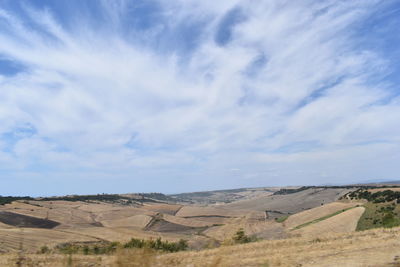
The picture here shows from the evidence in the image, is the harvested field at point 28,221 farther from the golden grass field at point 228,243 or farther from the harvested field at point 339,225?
the harvested field at point 339,225

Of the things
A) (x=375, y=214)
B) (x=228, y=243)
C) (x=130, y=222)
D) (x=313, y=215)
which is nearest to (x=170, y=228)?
(x=130, y=222)

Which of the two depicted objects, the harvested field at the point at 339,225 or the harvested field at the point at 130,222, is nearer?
the harvested field at the point at 339,225

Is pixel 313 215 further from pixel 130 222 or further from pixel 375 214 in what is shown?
pixel 130 222

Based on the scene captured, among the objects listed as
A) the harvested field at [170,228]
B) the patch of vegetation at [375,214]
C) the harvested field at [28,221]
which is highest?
the harvested field at [28,221]

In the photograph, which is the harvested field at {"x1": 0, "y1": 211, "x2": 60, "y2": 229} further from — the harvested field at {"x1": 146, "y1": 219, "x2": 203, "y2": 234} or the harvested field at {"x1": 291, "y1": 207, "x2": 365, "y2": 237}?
the harvested field at {"x1": 291, "y1": 207, "x2": 365, "y2": 237}

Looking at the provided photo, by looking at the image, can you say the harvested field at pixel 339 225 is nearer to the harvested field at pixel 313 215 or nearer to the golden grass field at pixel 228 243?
the golden grass field at pixel 228 243

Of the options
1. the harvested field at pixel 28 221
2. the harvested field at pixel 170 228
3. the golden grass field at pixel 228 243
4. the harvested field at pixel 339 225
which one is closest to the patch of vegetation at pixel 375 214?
the harvested field at pixel 339 225

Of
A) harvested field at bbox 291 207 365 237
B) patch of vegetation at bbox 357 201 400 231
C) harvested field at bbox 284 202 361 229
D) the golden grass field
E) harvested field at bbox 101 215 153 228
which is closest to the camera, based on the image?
the golden grass field

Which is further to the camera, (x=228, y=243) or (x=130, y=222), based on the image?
(x=130, y=222)

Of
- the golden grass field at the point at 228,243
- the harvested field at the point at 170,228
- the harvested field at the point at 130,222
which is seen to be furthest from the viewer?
the harvested field at the point at 130,222

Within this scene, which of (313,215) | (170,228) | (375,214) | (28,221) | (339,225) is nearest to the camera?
(375,214)

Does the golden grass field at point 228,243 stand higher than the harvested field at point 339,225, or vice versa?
the golden grass field at point 228,243

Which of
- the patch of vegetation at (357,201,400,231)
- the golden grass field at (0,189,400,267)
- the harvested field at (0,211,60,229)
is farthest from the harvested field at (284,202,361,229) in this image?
the harvested field at (0,211,60,229)

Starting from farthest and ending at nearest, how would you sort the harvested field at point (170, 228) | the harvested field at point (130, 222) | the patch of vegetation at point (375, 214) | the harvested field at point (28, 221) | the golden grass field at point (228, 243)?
the harvested field at point (130, 222) → the harvested field at point (170, 228) → the harvested field at point (28, 221) → the patch of vegetation at point (375, 214) → the golden grass field at point (228, 243)
